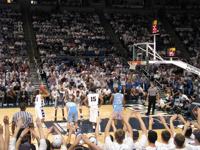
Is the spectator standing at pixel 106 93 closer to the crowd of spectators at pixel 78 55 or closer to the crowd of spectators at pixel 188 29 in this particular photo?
the crowd of spectators at pixel 78 55

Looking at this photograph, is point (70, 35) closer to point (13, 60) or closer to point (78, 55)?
point (78, 55)

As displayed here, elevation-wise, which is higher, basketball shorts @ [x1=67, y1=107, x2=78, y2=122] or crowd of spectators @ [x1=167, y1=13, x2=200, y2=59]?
crowd of spectators @ [x1=167, y1=13, x2=200, y2=59]

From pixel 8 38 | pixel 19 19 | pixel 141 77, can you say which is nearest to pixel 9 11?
pixel 19 19

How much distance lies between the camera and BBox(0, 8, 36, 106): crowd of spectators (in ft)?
49.6

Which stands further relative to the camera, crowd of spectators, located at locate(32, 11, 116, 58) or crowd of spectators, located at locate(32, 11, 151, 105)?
crowd of spectators, located at locate(32, 11, 116, 58)

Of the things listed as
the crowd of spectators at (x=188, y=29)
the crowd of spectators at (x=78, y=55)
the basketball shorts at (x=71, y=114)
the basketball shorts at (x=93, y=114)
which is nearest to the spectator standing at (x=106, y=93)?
the crowd of spectators at (x=78, y=55)

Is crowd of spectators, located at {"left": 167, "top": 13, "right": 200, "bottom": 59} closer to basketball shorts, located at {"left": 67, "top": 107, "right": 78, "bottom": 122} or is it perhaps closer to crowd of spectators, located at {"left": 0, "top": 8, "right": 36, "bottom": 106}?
crowd of spectators, located at {"left": 0, "top": 8, "right": 36, "bottom": 106}

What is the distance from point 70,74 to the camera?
58.0 feet

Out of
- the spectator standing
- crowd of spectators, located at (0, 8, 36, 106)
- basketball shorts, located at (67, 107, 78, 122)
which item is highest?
crowd of spectators, located at (0, 8, 36, 106)

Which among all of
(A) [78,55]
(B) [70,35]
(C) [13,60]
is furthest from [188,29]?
(C) [13,60]

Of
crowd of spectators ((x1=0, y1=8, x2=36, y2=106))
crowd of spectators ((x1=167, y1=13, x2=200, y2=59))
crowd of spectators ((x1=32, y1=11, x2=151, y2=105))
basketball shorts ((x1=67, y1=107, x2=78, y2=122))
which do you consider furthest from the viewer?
crowd of spectators ((x1=167, y1=13, x2=200, y2=59))

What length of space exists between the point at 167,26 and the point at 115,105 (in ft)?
76.3

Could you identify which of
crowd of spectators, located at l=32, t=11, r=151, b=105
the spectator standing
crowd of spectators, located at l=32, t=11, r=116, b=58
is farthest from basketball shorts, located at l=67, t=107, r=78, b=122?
crowd of spectators, located at l=32, t=11, r=116, b=58

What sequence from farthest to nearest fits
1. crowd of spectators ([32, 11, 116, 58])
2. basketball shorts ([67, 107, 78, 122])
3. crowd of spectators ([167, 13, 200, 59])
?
crowd of spectators ([167, 13, 200, 59]), crowd of spectators ([32, 11, 116, 58]), basketball shorts ([67, 107, 78, 122])
